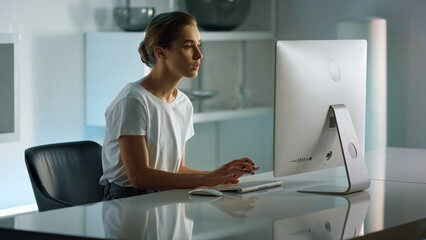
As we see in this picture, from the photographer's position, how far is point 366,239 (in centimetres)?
163

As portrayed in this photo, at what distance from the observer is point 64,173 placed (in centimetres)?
268

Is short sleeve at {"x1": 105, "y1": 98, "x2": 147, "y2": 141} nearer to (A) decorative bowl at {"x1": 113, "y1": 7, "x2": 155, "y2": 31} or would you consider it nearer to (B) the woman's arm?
(B) the woman's arm

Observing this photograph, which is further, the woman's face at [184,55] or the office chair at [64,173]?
the office chair at [64,173]

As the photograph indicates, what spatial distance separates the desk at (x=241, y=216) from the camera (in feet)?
5.31

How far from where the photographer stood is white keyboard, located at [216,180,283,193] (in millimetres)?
2172

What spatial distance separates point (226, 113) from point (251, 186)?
2434mm

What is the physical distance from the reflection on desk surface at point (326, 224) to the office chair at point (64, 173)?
100 cm

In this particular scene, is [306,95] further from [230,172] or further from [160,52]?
[160,52]

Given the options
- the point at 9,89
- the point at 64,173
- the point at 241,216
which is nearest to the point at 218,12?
the point at 9,89

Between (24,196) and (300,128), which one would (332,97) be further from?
(24,196)

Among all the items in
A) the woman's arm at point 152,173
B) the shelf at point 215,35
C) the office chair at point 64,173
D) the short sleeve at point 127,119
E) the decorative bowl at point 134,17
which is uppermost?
the decorative bowl at point 134,17

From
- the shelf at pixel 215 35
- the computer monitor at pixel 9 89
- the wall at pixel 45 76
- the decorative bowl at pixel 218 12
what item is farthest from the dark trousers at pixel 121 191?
the decorative bowl at pixel 218 12

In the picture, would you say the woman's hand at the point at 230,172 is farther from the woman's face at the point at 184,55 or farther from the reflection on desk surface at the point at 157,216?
the woman's face at the point at 184,55

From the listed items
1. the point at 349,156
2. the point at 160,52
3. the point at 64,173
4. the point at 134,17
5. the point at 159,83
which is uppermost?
the point at 134,17
